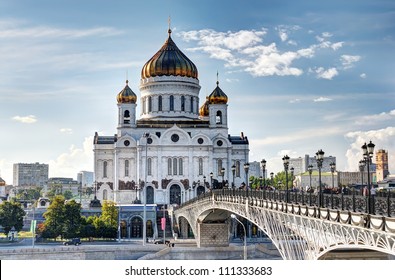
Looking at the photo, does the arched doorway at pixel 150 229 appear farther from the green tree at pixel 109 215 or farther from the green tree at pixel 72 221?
the green tree at pixel 72 221

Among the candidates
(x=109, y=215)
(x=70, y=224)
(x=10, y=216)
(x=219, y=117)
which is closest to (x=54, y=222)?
(x=70, y=224)

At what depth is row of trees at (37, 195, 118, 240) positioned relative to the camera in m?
38.7

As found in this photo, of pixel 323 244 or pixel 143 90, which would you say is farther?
pixel 143 90

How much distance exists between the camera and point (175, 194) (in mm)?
51281

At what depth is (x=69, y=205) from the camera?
39.8 m

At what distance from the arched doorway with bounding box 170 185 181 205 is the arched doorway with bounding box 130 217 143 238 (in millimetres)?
7757

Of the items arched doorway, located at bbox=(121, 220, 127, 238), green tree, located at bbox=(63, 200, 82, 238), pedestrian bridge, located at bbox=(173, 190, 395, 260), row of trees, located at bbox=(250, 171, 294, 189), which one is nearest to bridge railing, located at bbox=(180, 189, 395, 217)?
pedestrian bridge, located at bbox=(173, 190, 395, 260)

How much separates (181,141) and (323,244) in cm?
3710

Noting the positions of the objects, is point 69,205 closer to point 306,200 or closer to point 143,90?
point 143,90

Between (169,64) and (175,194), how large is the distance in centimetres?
1012

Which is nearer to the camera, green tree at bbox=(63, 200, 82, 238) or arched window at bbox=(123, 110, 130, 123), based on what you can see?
green tree at bbox=(63, 200, 82, 238)

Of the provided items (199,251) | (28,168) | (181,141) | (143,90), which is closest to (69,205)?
(199,251)

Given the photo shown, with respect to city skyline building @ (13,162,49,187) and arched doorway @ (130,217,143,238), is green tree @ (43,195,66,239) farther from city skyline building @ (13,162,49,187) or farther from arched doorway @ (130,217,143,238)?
city skyline building @ (13,162,49,187)

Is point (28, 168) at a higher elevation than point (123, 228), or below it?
higher
